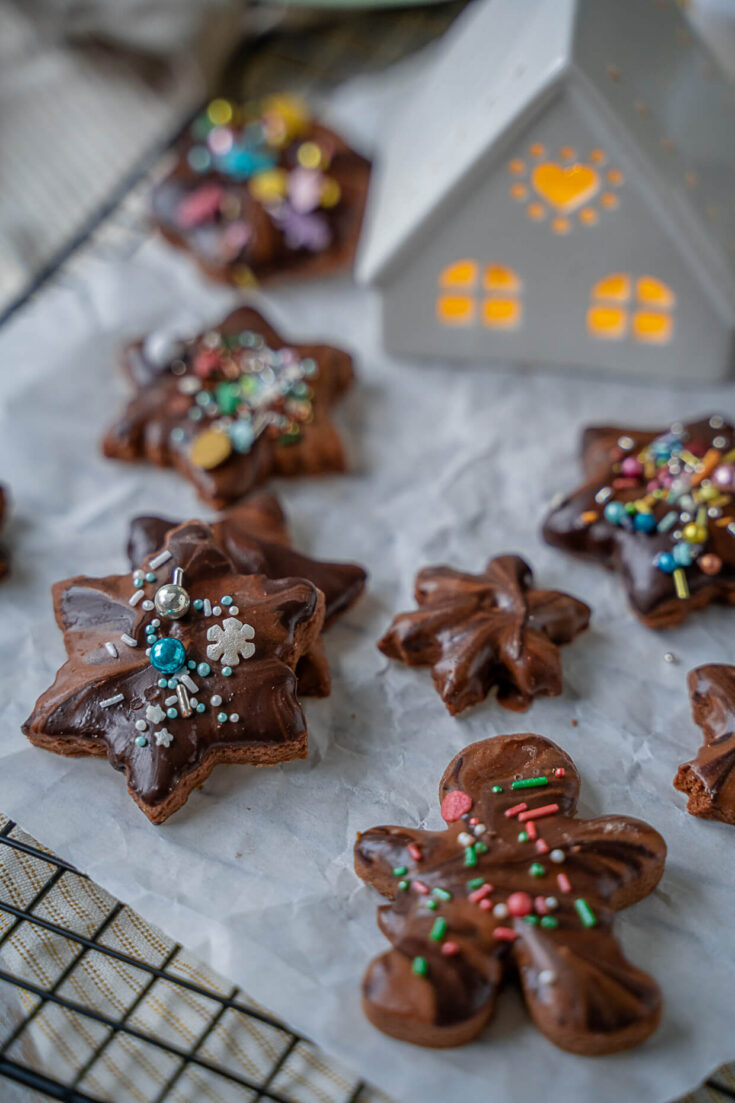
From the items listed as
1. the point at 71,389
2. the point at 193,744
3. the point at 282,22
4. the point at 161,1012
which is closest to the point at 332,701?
the point at 193,744

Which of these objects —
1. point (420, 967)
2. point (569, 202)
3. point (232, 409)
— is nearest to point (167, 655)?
point (420, 967)

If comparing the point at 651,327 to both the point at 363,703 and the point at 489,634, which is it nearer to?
the point at 489,634

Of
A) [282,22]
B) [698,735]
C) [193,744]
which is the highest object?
[282,22]

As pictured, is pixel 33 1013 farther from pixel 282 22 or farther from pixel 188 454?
pixel 282 22

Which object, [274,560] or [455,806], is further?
[274,560]

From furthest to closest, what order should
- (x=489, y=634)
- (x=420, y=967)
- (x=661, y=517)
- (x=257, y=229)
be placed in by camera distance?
1. (x=257, y=229)
2. (x=661, y=517)
3. (x=489, y=634)
4. (x=420, y=967)

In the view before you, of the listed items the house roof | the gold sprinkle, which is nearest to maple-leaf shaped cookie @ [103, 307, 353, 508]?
the house roof
